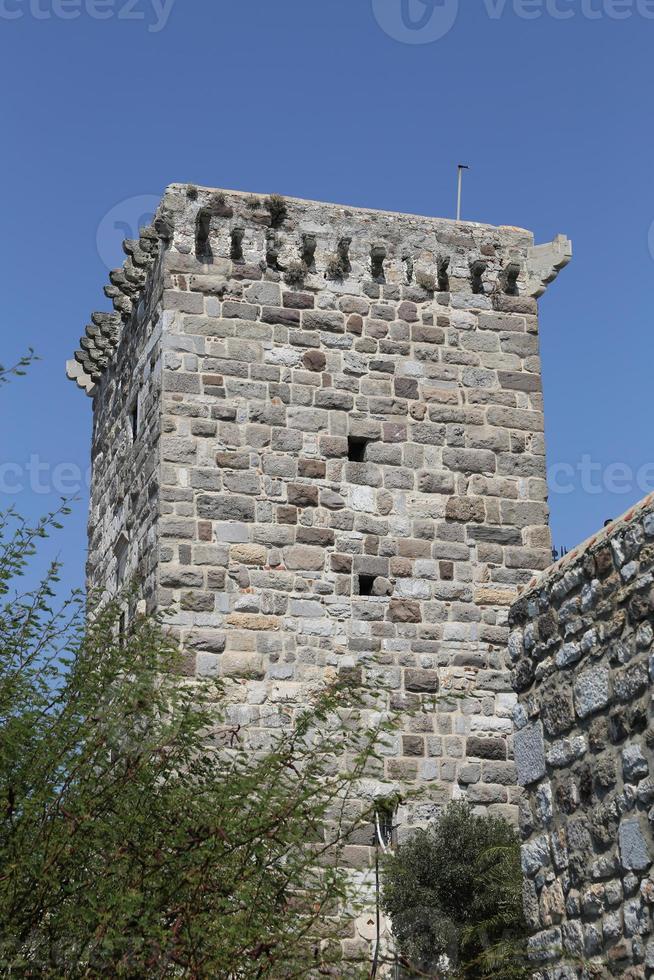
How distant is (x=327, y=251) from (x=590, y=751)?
25.2ft

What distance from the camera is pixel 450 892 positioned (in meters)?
10.9

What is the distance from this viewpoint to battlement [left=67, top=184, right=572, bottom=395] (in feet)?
43.6

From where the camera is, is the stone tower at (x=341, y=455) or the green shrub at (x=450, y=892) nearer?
the green shrub at (x=450, y=892)

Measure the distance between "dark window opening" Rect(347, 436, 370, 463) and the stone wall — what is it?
579cm

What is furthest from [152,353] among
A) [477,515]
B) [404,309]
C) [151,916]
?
[151,916]

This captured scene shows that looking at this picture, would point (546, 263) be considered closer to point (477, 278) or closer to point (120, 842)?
point (477, 278)

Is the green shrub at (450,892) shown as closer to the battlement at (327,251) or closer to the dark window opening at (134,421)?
the dark window opening at (134,421)

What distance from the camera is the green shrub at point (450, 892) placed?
34.0 ft

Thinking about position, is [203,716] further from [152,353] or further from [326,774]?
[152,353]

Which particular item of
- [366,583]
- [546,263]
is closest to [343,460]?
[366,583]

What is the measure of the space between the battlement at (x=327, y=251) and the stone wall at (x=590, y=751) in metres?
6.59

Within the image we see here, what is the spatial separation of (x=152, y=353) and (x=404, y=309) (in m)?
2.18

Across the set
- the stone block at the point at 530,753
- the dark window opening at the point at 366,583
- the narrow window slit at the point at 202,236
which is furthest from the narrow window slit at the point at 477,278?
the stone block at the point at 530,753

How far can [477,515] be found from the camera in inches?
524
